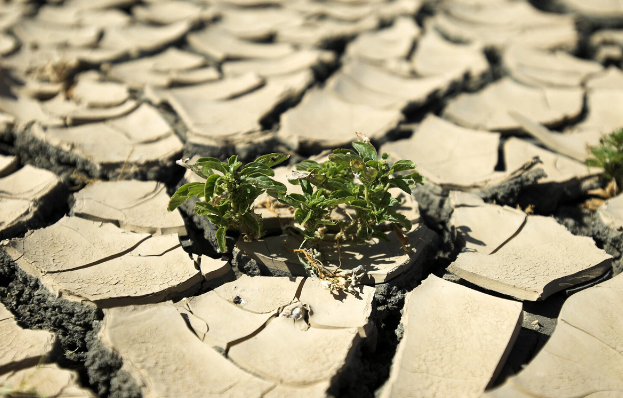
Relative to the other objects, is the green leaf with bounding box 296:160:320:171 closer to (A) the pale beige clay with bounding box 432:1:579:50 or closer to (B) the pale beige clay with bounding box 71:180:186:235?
(B) the pale beige clay with bounding box 71:180:186:235

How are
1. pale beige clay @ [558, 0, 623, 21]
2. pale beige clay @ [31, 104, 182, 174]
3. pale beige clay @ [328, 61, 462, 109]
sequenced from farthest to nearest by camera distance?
pale beige clay @ [558, 0, 623, 21] < pale beige clay @ [328, 61, 462, 109] < pale beige clay @ [31, 104, 182, 174]

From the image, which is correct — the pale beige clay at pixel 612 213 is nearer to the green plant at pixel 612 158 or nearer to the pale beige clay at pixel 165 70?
the green plant at pixel 612 158

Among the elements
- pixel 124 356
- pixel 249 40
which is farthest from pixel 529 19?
pixel 124 356

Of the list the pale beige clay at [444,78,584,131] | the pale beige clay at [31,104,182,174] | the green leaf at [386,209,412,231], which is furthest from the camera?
the pale beige clay at [444,78,584,131]

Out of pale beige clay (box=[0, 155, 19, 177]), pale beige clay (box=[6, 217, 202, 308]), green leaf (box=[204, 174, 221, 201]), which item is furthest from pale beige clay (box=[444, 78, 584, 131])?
pale beige clay (box=[0, 155, 19, 177])

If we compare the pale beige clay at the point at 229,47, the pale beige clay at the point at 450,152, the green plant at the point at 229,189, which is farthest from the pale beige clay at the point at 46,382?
the pale beige clay at the point at 229,47

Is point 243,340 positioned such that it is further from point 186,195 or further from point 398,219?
point 398,219
